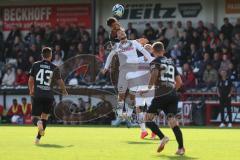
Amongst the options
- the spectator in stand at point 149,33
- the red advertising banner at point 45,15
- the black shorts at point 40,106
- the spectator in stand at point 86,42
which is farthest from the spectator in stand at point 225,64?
the black shorts at point 40,106

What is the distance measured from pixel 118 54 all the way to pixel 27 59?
14.5 m

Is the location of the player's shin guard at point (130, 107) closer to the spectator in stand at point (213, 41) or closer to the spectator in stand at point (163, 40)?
the spectator in stand at point (213, 41)

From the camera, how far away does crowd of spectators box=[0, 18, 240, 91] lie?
2791 centimetres

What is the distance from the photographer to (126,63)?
58.7ft

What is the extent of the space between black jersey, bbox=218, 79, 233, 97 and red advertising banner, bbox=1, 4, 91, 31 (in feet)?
34.2

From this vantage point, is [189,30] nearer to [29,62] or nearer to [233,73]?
[233,73]

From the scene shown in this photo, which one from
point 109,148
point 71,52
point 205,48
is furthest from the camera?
point 71,52

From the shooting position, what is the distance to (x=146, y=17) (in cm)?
3369

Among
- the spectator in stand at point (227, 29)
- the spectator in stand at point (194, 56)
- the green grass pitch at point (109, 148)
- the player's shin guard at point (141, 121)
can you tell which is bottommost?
the green grass pitch at point (109, 148)

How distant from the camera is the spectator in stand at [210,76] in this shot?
2759cm

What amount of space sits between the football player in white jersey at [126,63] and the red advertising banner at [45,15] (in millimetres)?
16900

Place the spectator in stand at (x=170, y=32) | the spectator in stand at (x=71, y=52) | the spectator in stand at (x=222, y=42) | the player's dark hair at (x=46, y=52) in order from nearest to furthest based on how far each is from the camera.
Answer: the player's dark hair at (x=46, y=52), the spectator in stand at (x=222, y=42), the spectator in stand at (x=71, y=52), the spectator in stand at (x=170, y=32)

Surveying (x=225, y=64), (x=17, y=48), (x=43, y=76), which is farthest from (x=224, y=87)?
(x=43, y=76)

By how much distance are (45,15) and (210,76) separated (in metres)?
11.6
